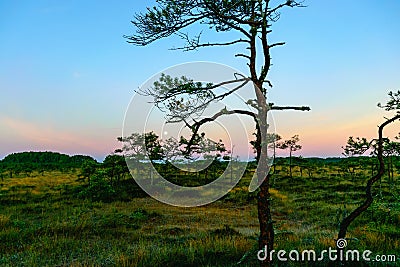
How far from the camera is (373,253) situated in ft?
17.9

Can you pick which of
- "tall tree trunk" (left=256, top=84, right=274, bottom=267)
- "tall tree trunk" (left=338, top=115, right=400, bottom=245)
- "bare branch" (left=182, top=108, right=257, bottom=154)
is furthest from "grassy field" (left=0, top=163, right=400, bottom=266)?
"bare branch" (left=182, top=108, right=257, bottom=154)

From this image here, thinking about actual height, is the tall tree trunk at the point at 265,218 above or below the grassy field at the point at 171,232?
above

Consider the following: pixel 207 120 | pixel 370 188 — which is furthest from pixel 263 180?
pixel 370 188

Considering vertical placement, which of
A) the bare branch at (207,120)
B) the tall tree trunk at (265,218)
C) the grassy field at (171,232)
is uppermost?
the bare branch at (207,120)

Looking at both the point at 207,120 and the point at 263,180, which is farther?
the point at 207,120

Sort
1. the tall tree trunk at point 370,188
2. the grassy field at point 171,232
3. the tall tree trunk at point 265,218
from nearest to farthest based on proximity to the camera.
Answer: the tall tree trunk at point 265,218 → the tall tree trunk at point 370,188 → the grassy field at point 171,232

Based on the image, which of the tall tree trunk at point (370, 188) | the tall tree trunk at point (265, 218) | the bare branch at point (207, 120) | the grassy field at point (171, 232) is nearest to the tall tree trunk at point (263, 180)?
the tall tree trunk at point (265, 218)

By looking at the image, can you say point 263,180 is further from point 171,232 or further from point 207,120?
point 171,232

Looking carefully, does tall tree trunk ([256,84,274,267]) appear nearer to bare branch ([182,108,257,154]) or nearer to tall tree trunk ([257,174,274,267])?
tall tree trunk ([257,174,274,267])

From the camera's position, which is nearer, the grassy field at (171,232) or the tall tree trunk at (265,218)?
the tall tree trunk at (265,218)

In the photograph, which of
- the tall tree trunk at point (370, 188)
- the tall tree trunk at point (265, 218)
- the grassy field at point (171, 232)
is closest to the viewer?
the tall tree trunk at point (265, 218)

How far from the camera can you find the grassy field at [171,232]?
574cm

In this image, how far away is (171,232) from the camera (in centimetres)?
902

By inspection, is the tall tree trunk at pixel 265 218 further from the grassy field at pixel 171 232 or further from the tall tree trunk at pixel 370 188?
the tall tree trunk at pixel 370 188
